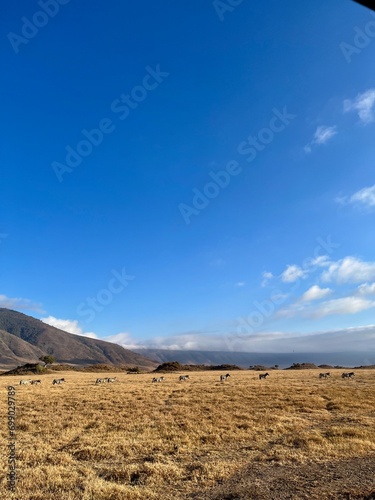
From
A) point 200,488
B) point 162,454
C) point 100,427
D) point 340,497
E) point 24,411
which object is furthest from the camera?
point 24,411

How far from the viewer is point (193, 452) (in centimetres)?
1414

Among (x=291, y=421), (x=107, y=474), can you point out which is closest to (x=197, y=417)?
(x=291, y=421)

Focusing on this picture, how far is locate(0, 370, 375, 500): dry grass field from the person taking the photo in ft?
33.5

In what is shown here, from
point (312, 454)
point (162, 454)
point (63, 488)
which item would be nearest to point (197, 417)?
point (162, 454)

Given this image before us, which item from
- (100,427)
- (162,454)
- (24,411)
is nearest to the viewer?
(162,454)

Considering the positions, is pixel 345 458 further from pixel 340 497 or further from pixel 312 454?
pixel 340 497

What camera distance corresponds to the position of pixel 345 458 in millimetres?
13000

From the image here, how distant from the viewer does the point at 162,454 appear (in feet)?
45.6

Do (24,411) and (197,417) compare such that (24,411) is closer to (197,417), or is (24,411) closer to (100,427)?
(100,427)

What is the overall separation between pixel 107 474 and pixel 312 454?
744 centimetres

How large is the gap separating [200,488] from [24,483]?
523cm

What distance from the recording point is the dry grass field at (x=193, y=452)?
10224 millimetres

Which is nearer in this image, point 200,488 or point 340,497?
point 340,497

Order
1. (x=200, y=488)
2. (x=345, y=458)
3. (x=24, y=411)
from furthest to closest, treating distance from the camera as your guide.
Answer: (x=24, y=411)
(x=345, y=458)
(x=200, y=488)
